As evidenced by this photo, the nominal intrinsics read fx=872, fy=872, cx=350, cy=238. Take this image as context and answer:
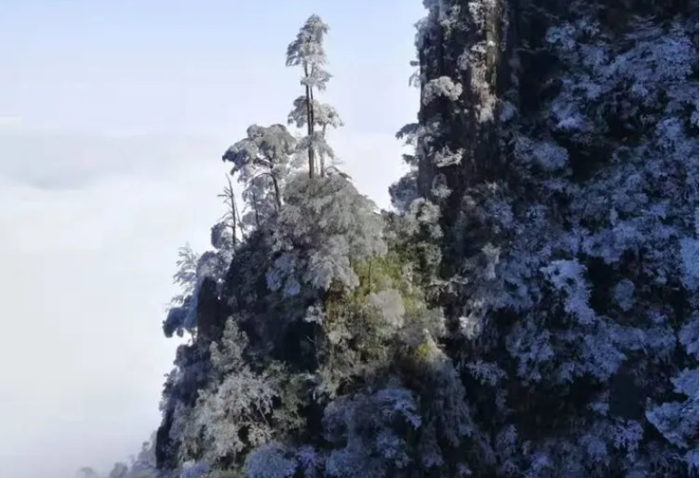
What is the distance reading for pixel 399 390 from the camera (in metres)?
36.0

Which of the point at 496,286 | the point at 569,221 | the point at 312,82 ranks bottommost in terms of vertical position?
the point at 496,286

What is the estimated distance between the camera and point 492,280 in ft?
128

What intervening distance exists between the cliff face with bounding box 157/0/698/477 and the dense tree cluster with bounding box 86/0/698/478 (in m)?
0.09

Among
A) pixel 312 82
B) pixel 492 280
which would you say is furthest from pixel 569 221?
pixel 312 82

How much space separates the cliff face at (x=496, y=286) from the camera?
36000 millimetres

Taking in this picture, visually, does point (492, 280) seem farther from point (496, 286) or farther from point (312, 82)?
point (312, 82)

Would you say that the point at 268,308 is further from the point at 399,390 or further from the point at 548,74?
the point at 548,74

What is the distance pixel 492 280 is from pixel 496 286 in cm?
32

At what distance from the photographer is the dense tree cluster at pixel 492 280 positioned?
36031mm

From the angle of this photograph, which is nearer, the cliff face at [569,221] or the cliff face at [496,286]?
the cliff face at [496,286]

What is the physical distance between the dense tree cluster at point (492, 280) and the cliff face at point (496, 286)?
0.31ft

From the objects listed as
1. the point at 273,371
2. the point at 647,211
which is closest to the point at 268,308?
the point at 273,371

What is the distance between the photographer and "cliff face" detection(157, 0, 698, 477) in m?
36.0

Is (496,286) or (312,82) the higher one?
(312,82)
